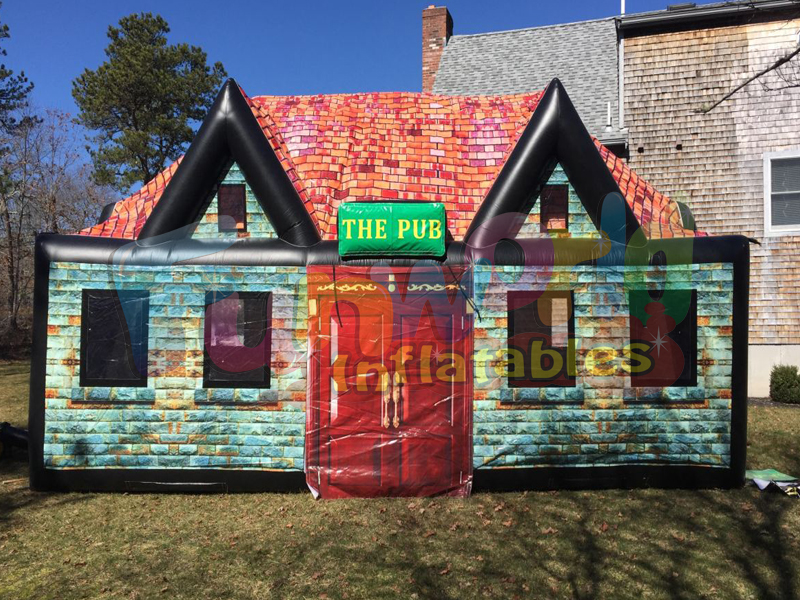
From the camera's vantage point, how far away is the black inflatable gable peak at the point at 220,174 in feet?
24.4

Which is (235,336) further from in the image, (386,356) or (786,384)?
(786,384)

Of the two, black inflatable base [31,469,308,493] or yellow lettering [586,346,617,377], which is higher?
yellow lettering [586,346,617,377]

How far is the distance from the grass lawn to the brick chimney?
14.9 metres

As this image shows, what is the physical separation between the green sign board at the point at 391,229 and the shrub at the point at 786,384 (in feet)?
30.8

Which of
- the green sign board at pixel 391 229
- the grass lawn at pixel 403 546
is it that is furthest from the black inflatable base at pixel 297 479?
the green sign board at pixel 391 229

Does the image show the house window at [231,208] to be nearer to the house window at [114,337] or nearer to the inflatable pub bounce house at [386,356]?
the inflatable pub bounce house at [386,356]

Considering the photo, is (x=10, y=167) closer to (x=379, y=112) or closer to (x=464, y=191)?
(x=379, y=112)

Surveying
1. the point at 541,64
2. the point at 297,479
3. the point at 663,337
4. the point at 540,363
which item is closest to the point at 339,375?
the point at 297,479

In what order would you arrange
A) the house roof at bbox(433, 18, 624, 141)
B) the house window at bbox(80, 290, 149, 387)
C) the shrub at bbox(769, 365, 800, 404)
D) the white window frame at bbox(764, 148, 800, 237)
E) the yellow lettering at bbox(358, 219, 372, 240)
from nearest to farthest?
the yellow lettering at bbox(358, 219, 372, 240) < the house window at bbox(80, 290, 149, 387) < the shrub at bbox(769, 365, 800, 404) < the white window frame at bbox(764, 148, 800, 237) < the house roof at bbox(433, 18, 624, 141)

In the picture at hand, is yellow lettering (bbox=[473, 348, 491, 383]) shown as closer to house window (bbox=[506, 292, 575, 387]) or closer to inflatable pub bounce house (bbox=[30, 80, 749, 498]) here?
inflatable pub bounce house (bbox=[30, 80, 749, 498])

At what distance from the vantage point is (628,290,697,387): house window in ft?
24.2

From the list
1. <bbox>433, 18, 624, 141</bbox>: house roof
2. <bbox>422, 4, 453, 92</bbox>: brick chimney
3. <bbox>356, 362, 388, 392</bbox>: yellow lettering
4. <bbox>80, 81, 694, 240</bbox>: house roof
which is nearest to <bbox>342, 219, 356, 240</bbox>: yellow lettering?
<bbox>80, 81, 694, 240</bbox>: house roof

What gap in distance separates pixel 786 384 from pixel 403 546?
1031 centimetres

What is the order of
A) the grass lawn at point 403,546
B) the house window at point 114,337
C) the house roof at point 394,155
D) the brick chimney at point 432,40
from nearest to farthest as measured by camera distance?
the grass lawn at point 403,546, the house window at point 114,337, the house roof at point 394,155, the brick chimney at point 432,40
